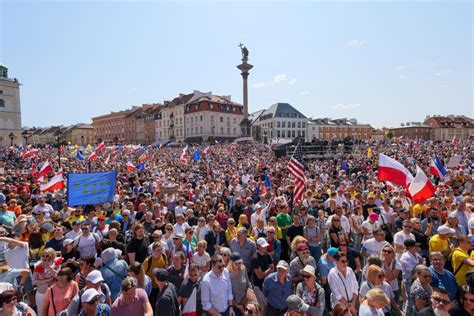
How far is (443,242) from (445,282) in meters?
1.31

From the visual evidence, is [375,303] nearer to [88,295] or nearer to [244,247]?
[244,247]

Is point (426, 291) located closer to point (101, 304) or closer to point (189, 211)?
point (101, 304)

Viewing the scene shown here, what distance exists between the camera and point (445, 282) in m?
4.87

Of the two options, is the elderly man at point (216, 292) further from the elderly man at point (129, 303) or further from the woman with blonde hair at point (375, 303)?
the woman with blonde hair at point (375, 303)

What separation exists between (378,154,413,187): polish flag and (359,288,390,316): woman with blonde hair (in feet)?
22.4

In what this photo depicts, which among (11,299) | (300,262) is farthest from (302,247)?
(11,299)

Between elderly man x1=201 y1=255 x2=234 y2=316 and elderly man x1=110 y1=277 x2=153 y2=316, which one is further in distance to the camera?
elderly man x1=201 y1=255 x2=234 y2=316

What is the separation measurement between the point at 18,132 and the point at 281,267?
78489mm

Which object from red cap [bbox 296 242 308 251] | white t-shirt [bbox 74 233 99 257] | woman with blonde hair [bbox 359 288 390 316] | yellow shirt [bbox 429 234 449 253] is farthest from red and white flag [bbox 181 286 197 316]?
yellow shirt [bbox 429 234 449 253]

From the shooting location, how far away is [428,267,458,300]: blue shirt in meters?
4.79

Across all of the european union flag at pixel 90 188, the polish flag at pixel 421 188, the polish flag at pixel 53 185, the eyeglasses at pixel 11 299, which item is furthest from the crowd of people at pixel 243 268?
the polish flag at pixel 53 185

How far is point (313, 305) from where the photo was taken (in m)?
4.59

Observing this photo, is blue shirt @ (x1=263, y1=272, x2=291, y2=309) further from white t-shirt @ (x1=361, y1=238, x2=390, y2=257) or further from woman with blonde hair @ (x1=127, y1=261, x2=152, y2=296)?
white t-shirt @ (x1=361, y1=238, x2=390, y2=257)

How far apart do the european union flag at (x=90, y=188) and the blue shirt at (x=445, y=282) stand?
27.3ft
